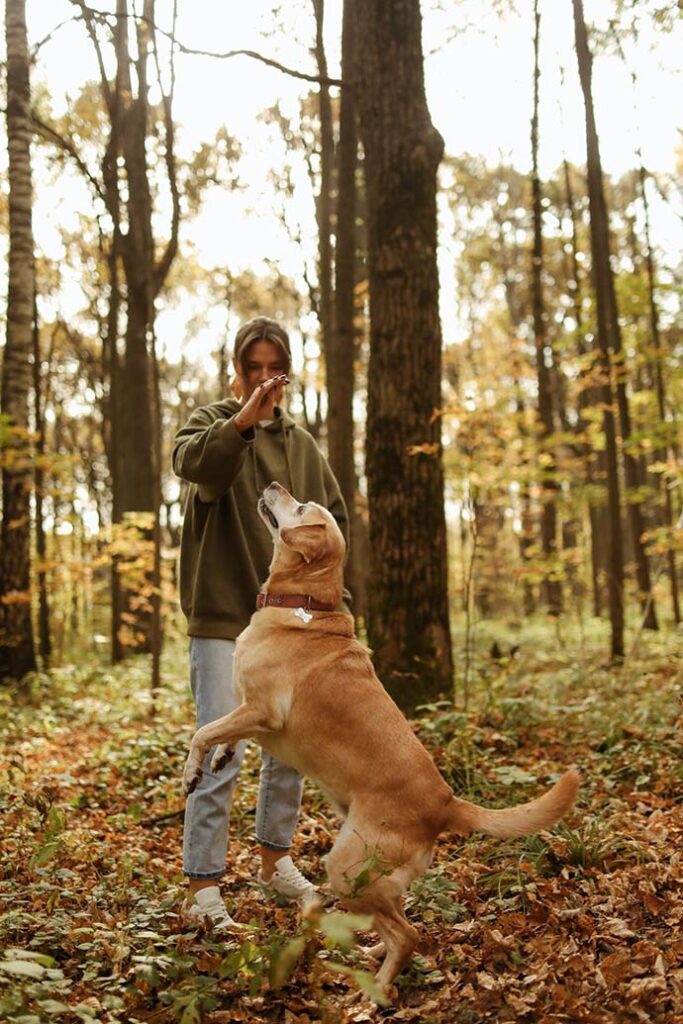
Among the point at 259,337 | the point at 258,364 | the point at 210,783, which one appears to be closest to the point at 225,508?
the point at 258,364

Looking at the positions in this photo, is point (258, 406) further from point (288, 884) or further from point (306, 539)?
point (288, 884)

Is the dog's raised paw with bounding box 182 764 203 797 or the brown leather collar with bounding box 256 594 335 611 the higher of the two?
the brown leather collar with bounding box 256 594 335 611

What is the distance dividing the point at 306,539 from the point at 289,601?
29 centimetres

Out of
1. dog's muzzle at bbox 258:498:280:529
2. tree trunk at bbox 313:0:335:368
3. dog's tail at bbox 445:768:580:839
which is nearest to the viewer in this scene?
dog's tail at bbox 445:768:580:839

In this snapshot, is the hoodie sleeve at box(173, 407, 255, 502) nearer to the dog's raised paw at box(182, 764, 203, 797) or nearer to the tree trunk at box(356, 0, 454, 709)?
the dog's raised paw at box(182, 764, 203, 797)

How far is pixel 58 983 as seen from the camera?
2.93m

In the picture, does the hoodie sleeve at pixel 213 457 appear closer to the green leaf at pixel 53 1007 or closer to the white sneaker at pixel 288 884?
the white sneaker at pixel 288 884

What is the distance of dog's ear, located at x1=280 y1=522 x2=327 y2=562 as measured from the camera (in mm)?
3871

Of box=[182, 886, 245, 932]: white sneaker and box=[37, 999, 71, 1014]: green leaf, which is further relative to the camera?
box=[182, 886, 245, 932]: white sneaker

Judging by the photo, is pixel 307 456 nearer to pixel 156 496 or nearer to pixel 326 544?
pixel 326 544

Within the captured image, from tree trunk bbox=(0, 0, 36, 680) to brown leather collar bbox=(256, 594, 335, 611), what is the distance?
6847mm

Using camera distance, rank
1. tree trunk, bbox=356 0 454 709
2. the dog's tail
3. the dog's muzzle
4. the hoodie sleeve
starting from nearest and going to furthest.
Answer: the dog's tail → the hoodie sleeve → the dog's muzzle → tree trunk, bbox=356 0 454 709

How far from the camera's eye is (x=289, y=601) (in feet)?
12.5

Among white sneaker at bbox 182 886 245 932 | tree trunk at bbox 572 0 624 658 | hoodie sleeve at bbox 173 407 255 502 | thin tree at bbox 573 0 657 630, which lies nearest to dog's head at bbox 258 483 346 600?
hoodie sleeve at bbox 173 407 255 502
